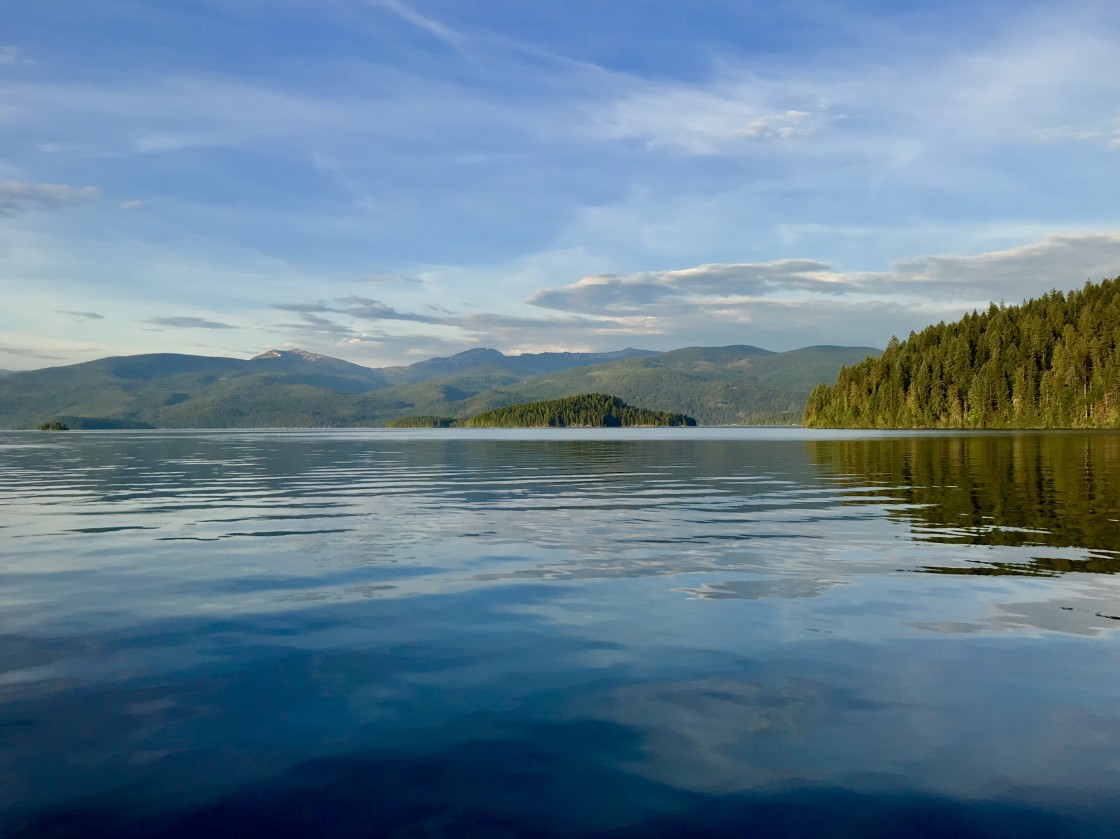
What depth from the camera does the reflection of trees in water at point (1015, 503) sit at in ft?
80.7

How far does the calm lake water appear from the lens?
868 cm

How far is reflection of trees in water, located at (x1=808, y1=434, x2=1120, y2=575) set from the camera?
80.7ft

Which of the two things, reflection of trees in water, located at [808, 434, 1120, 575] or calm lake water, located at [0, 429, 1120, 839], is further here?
reflection of trees in water, located at [808, 434, 1120, 575]

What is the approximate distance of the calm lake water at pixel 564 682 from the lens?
8.68 metres

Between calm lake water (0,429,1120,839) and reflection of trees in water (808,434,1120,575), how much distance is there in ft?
1.21

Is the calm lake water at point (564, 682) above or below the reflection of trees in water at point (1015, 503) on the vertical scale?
below

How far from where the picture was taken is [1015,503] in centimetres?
3719

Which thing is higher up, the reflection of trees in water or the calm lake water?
the reflection of trees in water

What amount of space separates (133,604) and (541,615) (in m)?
9.82

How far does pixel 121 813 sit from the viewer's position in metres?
8.52

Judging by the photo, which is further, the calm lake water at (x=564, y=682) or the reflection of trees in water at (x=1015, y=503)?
the reflection of trees in water at (x=1015, y=503)

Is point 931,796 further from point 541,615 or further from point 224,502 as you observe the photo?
point 224,502

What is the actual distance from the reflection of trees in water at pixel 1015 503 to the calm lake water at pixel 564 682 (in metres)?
0.37

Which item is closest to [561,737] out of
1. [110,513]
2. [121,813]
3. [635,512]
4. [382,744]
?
[382,744]
